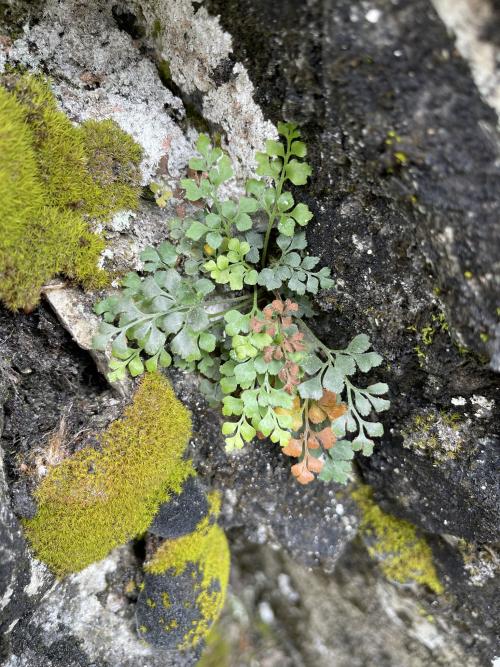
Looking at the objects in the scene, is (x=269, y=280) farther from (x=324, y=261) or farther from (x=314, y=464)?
(x=314, y=464)

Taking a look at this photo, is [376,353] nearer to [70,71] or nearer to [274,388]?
[274,388]

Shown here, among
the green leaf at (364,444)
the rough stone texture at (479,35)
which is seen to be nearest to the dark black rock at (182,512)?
the green leaf at (364,444)

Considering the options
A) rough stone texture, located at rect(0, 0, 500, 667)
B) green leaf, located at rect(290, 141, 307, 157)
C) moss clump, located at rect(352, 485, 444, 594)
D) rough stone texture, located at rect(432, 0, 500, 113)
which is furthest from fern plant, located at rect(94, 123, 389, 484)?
moss clump, located at rect(352, 485, 444, 594)

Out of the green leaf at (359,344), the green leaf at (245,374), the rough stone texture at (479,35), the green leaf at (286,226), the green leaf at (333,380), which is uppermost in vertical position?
the rough stone texture at (479,35)

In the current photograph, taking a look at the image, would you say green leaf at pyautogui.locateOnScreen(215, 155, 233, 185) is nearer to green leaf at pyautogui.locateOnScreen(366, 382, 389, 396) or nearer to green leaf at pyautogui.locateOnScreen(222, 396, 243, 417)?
green leaf at pyautogui.locateOnScreen(222, 396, 243, 417)

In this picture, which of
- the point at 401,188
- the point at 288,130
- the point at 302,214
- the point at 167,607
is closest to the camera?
the point at 401,188

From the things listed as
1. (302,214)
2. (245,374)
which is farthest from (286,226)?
(245,374)

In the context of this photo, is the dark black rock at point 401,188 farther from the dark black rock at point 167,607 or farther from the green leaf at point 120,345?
the dark black rock at point 167,607
